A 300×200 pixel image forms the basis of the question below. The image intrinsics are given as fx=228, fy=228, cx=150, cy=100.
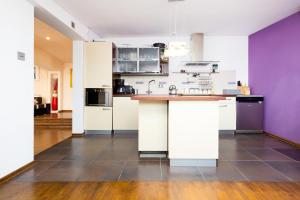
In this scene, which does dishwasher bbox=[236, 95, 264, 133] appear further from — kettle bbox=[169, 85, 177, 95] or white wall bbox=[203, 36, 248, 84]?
kettle bbox=[169, 85, 177, 95]

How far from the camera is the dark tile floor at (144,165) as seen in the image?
2.77m

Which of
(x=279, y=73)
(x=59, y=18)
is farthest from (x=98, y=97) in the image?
(x=279, y=73)

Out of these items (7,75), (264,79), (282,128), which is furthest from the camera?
(264,79)

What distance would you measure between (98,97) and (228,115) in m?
3.21

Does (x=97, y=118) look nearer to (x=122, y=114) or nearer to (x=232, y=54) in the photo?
(x=122, y=114)

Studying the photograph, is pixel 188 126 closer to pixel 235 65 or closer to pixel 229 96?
pixel 229 96

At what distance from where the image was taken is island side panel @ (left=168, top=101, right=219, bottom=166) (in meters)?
3.09

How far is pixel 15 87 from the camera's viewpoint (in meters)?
2.88

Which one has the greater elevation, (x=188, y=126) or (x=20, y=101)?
(x=20, y=101)

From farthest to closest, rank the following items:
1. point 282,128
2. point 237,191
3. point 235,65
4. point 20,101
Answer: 1. point 235,65
2. point 282,128
3. point 20,101
4. point 237,191

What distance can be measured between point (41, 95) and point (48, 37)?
326 centimetres

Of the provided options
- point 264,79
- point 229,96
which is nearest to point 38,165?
point 229,96

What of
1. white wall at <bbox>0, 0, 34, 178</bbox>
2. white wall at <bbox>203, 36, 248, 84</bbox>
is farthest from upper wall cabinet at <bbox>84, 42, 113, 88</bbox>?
white wall at <bbox>203, 36, 248, 84</bbox>

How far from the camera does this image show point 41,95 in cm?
961
